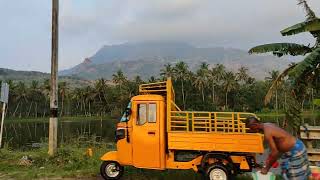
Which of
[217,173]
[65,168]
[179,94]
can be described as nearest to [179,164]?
[217,173]

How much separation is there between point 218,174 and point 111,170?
297cm

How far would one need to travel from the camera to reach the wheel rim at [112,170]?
12375 millimetres

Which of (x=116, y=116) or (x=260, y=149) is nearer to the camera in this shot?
(x=260, y=149)

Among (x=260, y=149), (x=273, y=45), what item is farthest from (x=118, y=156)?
(x=273, y=45)

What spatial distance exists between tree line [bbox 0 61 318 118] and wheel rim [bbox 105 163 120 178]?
72091 millimetres

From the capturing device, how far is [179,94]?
89125 mm

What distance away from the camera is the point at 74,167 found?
13.6 meters

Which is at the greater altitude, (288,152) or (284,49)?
(284,49)

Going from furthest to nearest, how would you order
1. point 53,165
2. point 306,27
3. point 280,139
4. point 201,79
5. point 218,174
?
point 201,79 < point 53,165 < point 306,27 < point 218,174 < point 280,139

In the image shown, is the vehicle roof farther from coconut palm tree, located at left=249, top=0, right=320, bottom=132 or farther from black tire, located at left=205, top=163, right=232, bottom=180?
coconut palm tree, located at left=249, top=0, right=320, bottom=132

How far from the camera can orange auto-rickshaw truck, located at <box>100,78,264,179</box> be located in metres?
11.2

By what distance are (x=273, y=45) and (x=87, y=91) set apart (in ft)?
294

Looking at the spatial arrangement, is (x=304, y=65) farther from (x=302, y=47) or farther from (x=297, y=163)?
(x=297, y=163)

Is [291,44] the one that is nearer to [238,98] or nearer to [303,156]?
[303,156]
